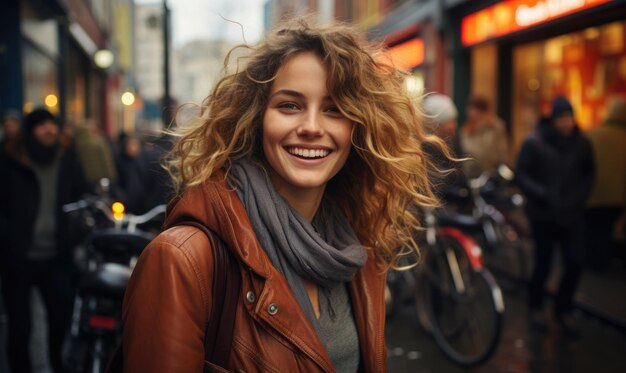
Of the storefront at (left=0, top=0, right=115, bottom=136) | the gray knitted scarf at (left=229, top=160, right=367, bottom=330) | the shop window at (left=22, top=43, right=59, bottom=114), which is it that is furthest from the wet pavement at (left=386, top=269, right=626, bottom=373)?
the shop window at (left=22, top=43, right=59, bottom=114)

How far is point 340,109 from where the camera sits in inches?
80.4

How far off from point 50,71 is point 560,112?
12.5m

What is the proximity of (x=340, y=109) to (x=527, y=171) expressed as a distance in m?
5.25

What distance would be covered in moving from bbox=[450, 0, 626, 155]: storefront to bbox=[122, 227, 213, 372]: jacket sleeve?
7523 millimetres

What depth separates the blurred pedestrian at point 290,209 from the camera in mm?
1656

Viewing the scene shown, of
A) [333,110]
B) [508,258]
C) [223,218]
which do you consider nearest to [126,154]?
[508,258]

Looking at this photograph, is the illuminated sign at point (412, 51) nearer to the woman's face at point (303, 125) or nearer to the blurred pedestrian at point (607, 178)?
the blurred pedestrian at point (607, 178)

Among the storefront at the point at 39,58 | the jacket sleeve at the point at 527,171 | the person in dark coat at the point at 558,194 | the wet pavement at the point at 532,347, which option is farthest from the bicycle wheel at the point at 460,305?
the storefront at the point at 39,58

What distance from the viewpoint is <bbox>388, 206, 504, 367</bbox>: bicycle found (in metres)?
5.47

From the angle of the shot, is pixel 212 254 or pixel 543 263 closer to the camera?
pixel 212 254

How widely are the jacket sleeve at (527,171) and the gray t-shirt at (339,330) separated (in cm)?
497

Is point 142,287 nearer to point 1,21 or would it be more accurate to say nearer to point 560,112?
point 560,112

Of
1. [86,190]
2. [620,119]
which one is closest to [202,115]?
[86,190]

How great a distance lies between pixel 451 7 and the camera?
527 inches
